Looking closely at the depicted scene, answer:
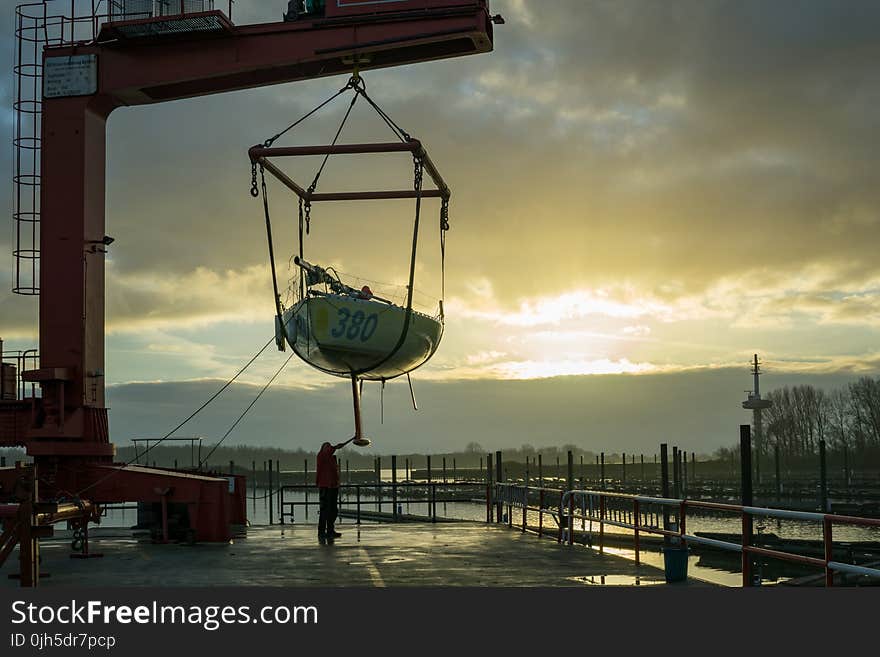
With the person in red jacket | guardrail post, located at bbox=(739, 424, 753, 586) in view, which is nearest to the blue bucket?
guardrail post, located at bbox=(739, 424, 753, 586)

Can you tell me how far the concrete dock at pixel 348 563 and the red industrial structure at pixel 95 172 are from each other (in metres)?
1.37

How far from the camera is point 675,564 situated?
42.9ft

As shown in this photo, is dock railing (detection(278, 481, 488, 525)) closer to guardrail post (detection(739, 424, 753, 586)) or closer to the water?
the water

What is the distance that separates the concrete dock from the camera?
13414mm

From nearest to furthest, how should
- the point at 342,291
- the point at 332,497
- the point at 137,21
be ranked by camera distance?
1. the point at 342,291
2. the point at 137,21
3. the point at 332,497

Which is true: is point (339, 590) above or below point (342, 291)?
below

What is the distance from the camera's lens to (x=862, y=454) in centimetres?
12938

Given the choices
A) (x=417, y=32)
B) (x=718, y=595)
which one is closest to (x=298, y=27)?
(x=417, y=32)

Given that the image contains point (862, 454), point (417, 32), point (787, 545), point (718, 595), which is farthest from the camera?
point (862, 454)

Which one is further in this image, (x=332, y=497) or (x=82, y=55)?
(x=332, y=497)

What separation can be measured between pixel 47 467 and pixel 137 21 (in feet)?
28.8

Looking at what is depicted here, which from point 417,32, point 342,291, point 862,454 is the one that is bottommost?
point 862,454

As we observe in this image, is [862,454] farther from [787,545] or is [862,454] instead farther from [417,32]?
[417,32]

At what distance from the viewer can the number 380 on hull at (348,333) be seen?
15.2 m
